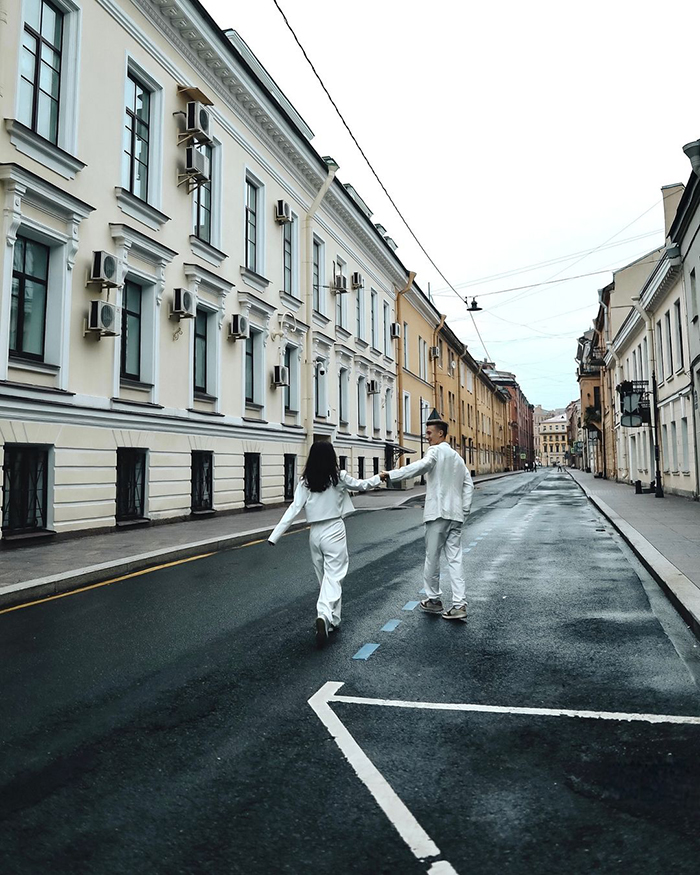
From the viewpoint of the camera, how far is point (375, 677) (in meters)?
4.73

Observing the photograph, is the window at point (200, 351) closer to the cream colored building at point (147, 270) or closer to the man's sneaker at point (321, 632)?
the cream colored building at point (147, 270)

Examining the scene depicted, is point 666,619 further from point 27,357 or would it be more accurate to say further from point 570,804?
point 27,357

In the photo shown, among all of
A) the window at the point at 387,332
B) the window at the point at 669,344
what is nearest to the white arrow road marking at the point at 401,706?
the window at the point at 669,344

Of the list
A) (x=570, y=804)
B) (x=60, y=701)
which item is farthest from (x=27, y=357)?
(x=570, y=804)

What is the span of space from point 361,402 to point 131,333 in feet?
58.3

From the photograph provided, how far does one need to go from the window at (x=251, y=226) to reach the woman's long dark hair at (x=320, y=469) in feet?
50.2

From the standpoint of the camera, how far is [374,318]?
34.5 metres

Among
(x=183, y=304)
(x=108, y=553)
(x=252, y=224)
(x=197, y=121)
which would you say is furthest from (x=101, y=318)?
(x=252, y=224)

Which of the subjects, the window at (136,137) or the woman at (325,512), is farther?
the window at (136,137)

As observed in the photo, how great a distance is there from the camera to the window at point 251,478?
1984 centimetres

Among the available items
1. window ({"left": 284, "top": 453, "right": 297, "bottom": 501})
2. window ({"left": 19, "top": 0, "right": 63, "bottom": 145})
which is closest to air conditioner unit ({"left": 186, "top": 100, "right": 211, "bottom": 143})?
window ({"left": 19, "top": 0, "right": 63, "bottom": 145})

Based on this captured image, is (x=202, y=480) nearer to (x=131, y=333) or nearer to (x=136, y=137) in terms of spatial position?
(x=131, y=333)

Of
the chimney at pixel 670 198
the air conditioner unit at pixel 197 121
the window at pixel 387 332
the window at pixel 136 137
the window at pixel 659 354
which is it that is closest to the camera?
the window at pixel 136 137

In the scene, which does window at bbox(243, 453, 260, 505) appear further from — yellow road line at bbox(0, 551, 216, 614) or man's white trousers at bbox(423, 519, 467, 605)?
man's white trousers at bbox(423, 519, 467, 605)
